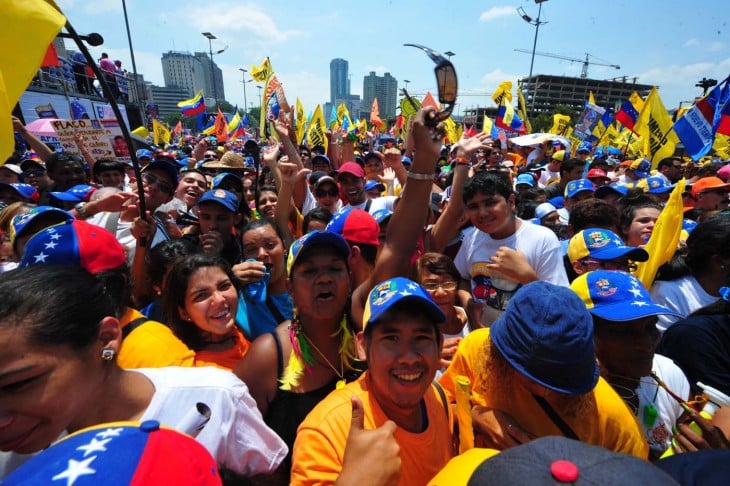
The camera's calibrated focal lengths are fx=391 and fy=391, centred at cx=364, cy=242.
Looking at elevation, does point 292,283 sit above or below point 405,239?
below

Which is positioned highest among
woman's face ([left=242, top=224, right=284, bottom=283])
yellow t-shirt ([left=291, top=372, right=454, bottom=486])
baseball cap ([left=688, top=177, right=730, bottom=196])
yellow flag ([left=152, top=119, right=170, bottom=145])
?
yellow flag ([left=152, top=119, right=170, bottom=145])

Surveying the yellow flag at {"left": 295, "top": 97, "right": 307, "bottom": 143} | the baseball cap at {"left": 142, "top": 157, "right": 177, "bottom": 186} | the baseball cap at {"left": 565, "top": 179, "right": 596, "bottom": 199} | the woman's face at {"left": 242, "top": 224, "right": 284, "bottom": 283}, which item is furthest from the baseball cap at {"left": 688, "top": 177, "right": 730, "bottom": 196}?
the yellow flag at {"left": 295, "top": 97, "right": 307, "bottom": 143}

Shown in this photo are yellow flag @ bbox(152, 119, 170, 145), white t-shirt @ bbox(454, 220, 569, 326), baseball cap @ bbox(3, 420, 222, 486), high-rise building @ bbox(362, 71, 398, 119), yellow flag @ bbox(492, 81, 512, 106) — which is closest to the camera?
baseball cap @ bbox(3, 420, 222, 486)

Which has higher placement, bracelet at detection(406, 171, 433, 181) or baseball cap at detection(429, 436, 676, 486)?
bracelet at detection(406, 171, 433, 181)

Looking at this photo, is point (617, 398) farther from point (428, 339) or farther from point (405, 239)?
point (405, 239)

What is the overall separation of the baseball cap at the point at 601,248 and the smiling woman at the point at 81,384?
237 cm

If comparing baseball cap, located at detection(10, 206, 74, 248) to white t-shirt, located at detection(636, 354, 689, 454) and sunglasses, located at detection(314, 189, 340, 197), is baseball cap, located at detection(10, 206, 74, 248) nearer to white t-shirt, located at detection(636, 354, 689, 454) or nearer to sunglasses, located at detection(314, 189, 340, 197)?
sunglasses, located at detection(314, 189, 340, 197)

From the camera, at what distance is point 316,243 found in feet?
6.44

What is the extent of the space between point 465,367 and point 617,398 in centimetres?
60

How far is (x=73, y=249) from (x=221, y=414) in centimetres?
108

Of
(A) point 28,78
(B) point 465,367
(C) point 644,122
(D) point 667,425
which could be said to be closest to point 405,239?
(B) point 465,367

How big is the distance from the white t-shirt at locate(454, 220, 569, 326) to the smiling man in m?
1.18

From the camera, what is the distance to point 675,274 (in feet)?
8.83

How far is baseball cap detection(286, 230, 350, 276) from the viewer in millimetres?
1926
